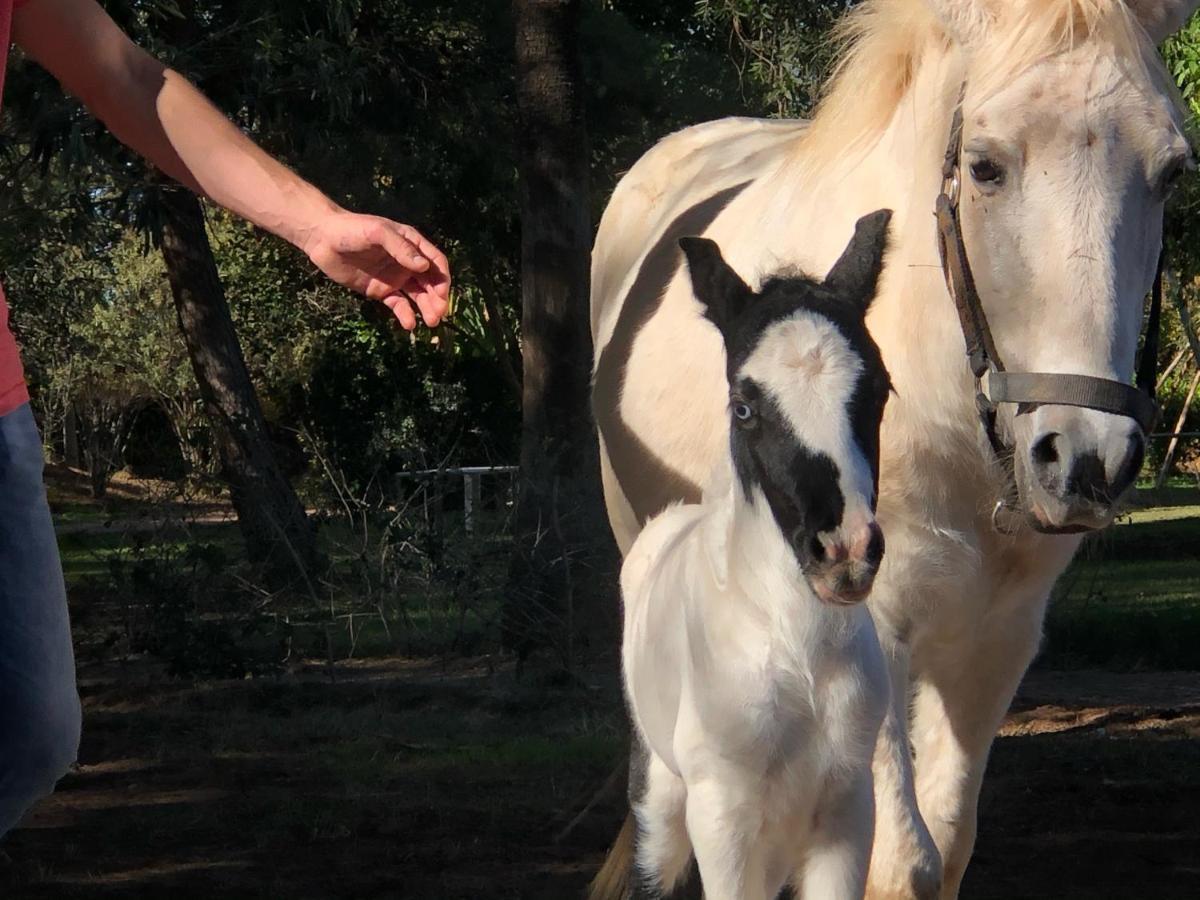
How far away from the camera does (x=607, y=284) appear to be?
624cm

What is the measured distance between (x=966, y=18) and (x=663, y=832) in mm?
1961

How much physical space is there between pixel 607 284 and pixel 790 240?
2320mm

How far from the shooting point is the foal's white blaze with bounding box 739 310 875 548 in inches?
111

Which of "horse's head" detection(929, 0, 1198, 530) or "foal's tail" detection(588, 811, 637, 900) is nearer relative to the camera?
"horse's head" detection(929, 0, 1198, 530)

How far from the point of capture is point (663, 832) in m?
3.77

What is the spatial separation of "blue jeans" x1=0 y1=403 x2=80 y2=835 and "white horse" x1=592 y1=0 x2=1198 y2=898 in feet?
5.56

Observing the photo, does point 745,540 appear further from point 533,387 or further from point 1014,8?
point 533,387

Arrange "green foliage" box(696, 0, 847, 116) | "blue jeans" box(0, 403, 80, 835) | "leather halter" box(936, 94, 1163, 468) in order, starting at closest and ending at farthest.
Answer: "blue jeans" box(0, 403, 80, 835) < "leather halter" box(936, 94, 1163, 468) < "green foliage" box(696, 0, 847, 116)

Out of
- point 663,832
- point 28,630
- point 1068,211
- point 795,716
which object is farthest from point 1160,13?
point 28,630

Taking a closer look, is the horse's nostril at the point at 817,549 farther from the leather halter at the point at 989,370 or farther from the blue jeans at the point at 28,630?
the blue jeans at the point at 28,630

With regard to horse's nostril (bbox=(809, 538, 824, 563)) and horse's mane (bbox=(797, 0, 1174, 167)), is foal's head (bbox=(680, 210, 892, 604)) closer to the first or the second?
horse's nostril (bbox=(809, 538, 824, 563))

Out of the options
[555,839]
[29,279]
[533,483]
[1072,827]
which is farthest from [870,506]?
[29,279]

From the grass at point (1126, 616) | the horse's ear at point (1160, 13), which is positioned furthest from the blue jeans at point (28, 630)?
the grass at point (1126, 616)

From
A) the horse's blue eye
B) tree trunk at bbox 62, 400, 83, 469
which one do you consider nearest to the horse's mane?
the horse's blue eye
